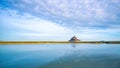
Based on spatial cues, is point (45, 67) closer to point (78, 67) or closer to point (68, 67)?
point (68, 67)

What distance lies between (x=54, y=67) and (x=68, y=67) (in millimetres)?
850

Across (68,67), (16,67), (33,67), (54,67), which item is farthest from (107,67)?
(16,67)

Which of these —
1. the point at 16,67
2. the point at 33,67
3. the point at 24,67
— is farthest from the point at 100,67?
the point at 16,67

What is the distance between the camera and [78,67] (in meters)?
8.30

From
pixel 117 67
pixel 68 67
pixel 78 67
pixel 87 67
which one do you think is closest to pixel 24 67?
pixel 68 67

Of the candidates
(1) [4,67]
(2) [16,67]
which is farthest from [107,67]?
(1) [4,67]

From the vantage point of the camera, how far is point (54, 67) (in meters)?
8.38

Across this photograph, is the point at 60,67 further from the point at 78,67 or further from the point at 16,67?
the point at 16,67

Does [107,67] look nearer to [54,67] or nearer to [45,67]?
[54,67]

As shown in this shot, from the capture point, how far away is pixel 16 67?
8289 millimetres

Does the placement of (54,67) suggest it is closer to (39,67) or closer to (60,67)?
Answer: (60,67)

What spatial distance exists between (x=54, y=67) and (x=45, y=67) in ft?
1.79

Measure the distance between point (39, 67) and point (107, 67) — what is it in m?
4.06

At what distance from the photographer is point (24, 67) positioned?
823 centimetres
